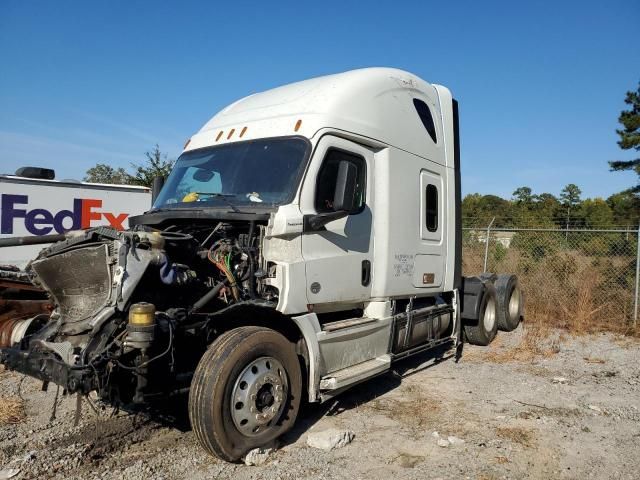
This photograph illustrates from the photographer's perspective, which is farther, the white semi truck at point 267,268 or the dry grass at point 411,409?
the dry grass at point 411,409

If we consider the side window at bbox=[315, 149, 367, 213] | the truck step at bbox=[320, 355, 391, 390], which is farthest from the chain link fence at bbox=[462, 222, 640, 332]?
the side window at bbox=[315, 149, 367, 213]

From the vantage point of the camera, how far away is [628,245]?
449 inches

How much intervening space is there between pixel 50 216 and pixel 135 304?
6982 mm

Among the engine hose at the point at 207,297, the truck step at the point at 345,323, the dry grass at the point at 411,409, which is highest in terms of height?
the engine hose at the point at 207,297

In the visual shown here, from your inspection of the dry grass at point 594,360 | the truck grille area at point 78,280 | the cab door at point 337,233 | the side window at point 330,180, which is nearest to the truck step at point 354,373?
the cab door at point 337,233

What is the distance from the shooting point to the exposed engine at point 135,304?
3574 millimetres

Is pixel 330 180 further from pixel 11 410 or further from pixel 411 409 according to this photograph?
pixel 11 410

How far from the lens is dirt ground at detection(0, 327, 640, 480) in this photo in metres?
3.96

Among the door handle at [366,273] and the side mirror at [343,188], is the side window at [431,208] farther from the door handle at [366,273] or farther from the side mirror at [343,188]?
the side mirror at [343,188]

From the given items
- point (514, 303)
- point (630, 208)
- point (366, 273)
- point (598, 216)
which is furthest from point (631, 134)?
point (366, 273)

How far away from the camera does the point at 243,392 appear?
399 cm

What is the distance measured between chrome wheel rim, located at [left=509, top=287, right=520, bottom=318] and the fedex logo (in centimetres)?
722

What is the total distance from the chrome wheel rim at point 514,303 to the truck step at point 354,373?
480 centimetres

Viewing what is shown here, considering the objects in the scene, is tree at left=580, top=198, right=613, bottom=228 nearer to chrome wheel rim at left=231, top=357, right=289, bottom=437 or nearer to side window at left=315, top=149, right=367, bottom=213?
side window at left=315, top=149, right=367, bottom=213
